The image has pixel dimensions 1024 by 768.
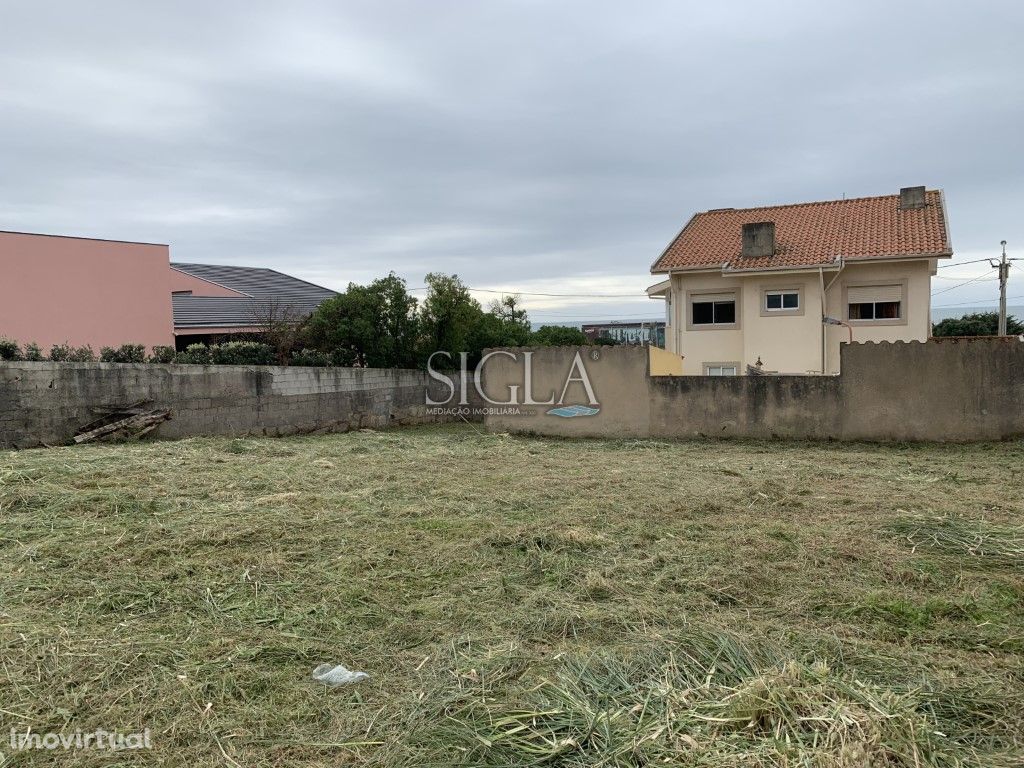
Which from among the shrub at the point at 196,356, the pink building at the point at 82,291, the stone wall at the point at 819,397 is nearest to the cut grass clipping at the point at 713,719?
the stone wall at the point at 819,397

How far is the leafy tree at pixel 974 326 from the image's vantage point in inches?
1098

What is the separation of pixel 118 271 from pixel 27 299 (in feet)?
6.01

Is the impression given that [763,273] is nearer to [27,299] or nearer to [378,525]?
[378,525]

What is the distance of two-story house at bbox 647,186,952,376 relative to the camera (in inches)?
514

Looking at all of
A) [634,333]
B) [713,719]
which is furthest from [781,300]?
[634,333]

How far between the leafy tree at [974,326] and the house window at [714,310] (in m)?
18.2

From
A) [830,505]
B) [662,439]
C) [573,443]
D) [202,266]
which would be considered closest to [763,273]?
[662,439]

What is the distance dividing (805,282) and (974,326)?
2091 cm

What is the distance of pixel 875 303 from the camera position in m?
13.4

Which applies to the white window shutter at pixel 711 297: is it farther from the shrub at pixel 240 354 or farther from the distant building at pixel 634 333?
the shrub at pixel 240 354

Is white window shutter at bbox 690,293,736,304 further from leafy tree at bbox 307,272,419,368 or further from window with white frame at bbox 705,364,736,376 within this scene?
leafy tree at bbox 307,272,419,368

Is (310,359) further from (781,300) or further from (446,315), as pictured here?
(781,300)

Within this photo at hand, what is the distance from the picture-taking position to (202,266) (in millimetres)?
22188

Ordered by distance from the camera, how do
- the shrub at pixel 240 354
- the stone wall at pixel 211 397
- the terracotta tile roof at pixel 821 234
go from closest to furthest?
the stone wall at pixel 211 397
the shrub at pixel 240 354
the terracotta tile roof at pixel 821 234
